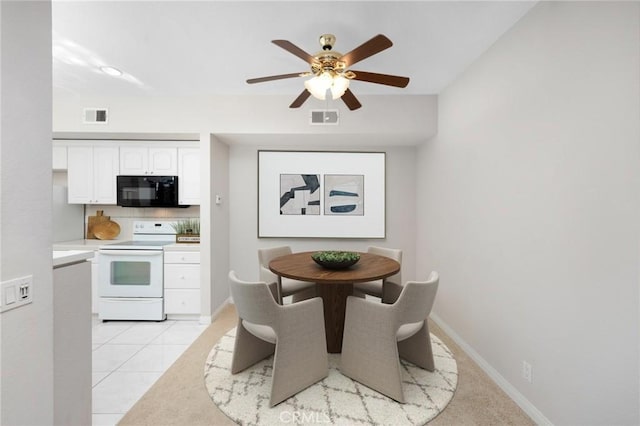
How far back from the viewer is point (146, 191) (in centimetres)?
347

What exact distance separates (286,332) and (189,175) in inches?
99.4

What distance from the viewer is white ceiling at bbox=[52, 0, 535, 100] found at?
71.9 inches

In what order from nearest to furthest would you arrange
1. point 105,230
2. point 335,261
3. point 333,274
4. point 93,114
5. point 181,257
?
1. point 333,274
2. point 335,261
3. point 93,114
4. point 181,257
5. point 105,230

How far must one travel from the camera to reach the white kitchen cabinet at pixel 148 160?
349 cm

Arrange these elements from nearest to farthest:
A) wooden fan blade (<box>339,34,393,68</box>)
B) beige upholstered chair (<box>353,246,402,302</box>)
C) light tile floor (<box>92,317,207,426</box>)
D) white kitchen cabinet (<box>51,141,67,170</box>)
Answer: wooden fan blade (<box>339,34,393,68</box>)
light tile floor (<box>92,317,207,426</box>)
beige upholstered chair (<box>353,246,402,302</box>)
white kitchen cabinet (<box>51,141,67,170</box>)

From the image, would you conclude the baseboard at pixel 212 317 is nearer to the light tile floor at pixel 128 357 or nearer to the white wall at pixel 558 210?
the light tile floor at pixel 128 357

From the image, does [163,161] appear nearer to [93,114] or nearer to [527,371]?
[93,114]

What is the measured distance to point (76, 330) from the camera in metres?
1.41

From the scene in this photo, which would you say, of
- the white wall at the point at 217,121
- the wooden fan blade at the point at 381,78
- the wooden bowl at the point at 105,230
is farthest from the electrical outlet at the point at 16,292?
the wooden bowl at the point at 105,230

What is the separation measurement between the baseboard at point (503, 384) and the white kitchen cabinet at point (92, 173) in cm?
428

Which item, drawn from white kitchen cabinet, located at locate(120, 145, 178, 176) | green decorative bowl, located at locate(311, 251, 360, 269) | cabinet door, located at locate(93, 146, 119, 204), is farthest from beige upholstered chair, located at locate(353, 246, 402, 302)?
cabinet door, located at locate(93, 146, 119, 204)

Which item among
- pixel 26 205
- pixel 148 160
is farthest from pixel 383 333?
pixel 148 160

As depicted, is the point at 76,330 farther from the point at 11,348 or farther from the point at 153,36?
the point at 153,36

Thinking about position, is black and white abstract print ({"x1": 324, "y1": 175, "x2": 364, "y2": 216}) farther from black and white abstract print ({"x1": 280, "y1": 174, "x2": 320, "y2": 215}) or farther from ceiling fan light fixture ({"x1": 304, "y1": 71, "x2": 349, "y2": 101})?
ceiling fan light fixture ({"x1": 304, "y1": 71, "x2": 349, "y2": 101})
